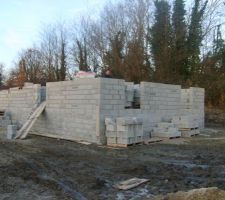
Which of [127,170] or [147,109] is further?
[147,109]

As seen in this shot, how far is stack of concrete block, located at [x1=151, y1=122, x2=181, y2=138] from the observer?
13.4m

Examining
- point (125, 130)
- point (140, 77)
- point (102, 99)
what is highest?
point (140, 77)

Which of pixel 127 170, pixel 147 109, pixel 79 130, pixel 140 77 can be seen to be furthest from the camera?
pixel 140 77

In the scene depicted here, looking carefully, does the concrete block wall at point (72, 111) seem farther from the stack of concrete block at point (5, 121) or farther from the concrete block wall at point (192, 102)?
the concrete block wall at point (192, 102)

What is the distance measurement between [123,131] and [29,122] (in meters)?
4.48

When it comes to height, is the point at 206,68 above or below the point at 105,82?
above

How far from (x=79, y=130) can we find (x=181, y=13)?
59.8ft

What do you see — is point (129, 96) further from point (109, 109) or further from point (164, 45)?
point (164, 45)

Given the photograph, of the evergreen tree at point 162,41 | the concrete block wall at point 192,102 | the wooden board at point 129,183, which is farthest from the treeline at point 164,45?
the wooden board at point 129,183

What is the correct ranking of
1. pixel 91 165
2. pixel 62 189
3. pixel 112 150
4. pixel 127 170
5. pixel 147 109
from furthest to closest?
pixel 147 109 → pixel 112 150 → pixel 91 165 → pixel 127 170 → pixel 62 189

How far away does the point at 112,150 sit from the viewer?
10.7 meters

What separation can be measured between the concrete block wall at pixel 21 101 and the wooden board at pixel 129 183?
9.51 metres

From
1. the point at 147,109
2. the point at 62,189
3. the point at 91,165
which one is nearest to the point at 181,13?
the point at 147,109

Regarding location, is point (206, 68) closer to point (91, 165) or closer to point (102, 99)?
point (102, 99)
